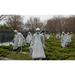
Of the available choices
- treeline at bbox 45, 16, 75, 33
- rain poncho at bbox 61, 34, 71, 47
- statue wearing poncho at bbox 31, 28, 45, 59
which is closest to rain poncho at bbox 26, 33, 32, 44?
statue wearing poncho at bbox 31, 28, 45, 59

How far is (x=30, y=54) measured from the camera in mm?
6703

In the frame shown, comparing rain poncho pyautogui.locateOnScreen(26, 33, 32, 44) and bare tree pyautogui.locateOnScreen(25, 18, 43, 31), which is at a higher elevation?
bare tree pyautogui.locateOnScreen(25, 18, 43, 31)

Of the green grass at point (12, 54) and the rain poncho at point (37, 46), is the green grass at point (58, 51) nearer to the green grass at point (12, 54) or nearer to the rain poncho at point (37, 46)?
the rain poncho at point (37, 46)

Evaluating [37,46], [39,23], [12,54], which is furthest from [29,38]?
[12,54]

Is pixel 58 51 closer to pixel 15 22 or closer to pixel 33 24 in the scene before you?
pixel 33 24

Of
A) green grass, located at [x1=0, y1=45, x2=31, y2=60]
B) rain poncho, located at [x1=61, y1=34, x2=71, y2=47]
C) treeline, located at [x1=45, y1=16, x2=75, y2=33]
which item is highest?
treeline, located at [x1=45, y1=16, x2=75, y2=33]

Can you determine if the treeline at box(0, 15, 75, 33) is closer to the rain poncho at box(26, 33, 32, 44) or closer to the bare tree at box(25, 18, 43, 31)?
the bare tree at box(25, 18, 43, 31)

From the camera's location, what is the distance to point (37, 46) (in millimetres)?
6707

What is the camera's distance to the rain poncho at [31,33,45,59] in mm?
6688

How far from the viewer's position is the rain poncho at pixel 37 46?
6688 millimetres
